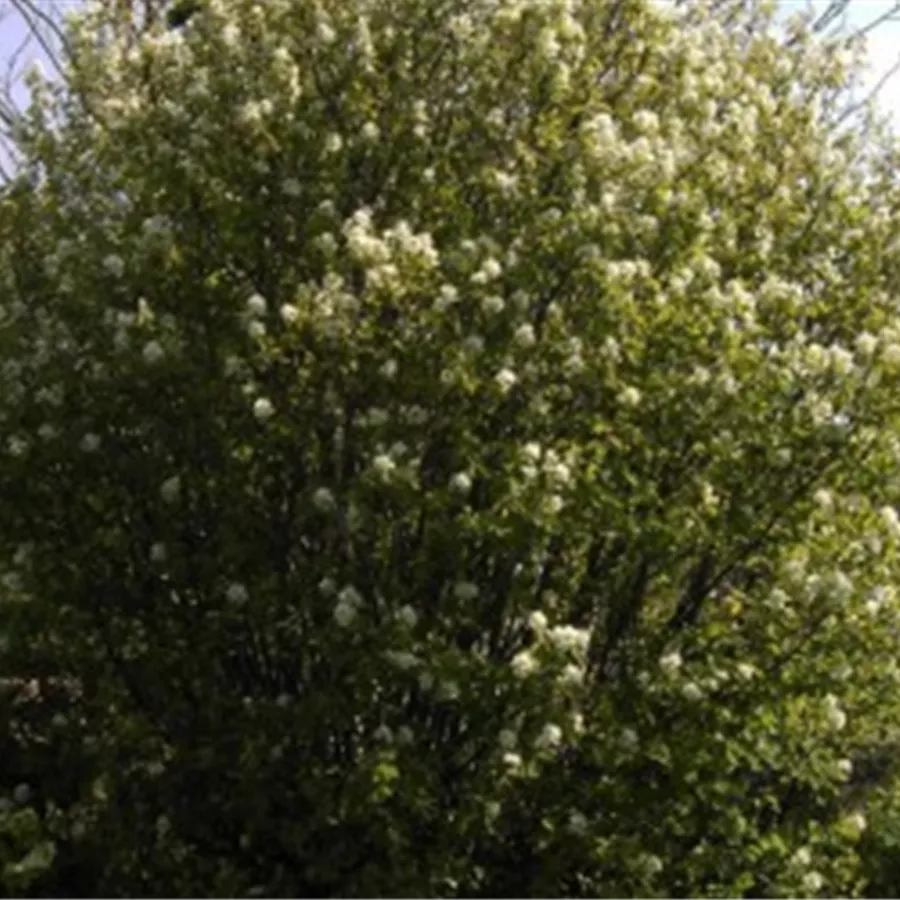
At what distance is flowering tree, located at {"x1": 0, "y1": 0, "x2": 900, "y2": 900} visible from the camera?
6445mm

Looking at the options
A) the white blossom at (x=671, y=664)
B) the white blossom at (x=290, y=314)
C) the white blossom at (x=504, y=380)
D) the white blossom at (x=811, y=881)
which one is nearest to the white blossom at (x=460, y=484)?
the white blossom at (x=504, y=380)

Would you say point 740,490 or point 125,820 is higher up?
point 740,490

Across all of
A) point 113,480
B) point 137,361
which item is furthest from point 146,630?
point 137,361

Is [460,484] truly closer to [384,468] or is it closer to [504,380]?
[384,468]

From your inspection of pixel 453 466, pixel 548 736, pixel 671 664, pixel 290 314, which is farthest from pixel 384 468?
pixel 671 664

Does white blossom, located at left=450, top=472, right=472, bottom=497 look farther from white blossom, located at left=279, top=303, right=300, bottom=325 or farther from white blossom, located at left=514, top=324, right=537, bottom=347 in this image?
white blossom, located at left=279, top=303, right=300, bottom=325

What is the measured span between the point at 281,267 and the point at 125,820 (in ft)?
7.86

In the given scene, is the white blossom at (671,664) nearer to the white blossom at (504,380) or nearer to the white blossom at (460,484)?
the white blossom at (460,484)

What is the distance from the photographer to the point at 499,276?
6.46m

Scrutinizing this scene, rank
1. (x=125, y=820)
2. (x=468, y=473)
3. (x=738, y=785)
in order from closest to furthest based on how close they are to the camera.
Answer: (x=468, y=473), (x=738, y=785), (x=125, y=820)

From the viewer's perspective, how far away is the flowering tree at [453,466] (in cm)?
645

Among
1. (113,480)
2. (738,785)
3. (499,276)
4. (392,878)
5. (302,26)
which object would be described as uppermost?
(302,26)

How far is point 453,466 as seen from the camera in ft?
21.5

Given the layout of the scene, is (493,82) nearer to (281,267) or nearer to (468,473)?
(281,267)
